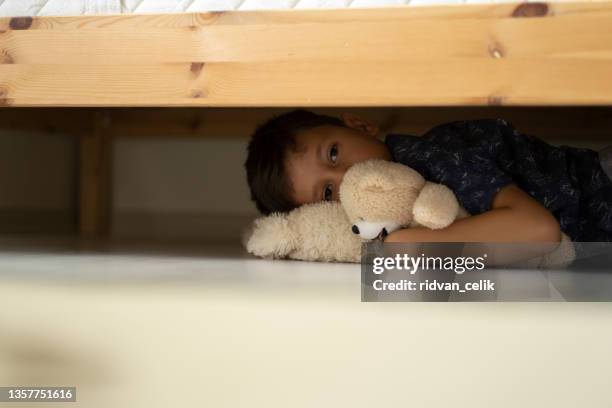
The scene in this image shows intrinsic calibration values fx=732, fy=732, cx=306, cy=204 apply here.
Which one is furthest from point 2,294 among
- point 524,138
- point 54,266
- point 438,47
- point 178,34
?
point 524,138

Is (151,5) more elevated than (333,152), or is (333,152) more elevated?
(151,5)

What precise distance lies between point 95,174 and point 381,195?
1160 mm

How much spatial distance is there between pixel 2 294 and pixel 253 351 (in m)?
0.29

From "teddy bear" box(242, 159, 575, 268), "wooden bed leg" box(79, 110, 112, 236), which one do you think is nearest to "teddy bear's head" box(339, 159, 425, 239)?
"teddy bear" box(242, 159, 575, 268)

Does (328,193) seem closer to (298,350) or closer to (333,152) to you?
(333,152)

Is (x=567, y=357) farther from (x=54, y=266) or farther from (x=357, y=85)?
(x=54, y=266)

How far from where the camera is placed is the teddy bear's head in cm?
98

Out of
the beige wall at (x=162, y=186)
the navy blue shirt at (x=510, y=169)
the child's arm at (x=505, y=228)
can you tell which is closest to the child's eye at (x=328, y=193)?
the navy blue shirt at (x=510, y=169)

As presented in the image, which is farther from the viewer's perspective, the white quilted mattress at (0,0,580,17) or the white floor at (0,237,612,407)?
the white quilted mattress at (0,0,580,17)

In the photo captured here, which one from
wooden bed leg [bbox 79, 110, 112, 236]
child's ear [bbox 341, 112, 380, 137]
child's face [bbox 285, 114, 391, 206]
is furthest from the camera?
wooden bed leg [bbox 79, 110, 112, 236]

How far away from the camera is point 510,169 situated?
1117 millimetres

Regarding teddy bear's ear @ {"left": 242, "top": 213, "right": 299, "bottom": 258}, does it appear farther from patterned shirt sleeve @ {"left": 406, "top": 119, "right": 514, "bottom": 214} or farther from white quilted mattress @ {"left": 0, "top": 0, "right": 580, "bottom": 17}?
white quilted mattress @ {"left": 0, "top": 0, "right": 580, "bottom": 17}

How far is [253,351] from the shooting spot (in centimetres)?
68

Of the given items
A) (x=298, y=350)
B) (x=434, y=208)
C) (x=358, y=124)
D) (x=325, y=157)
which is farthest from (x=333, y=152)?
(x=298, y=350)
